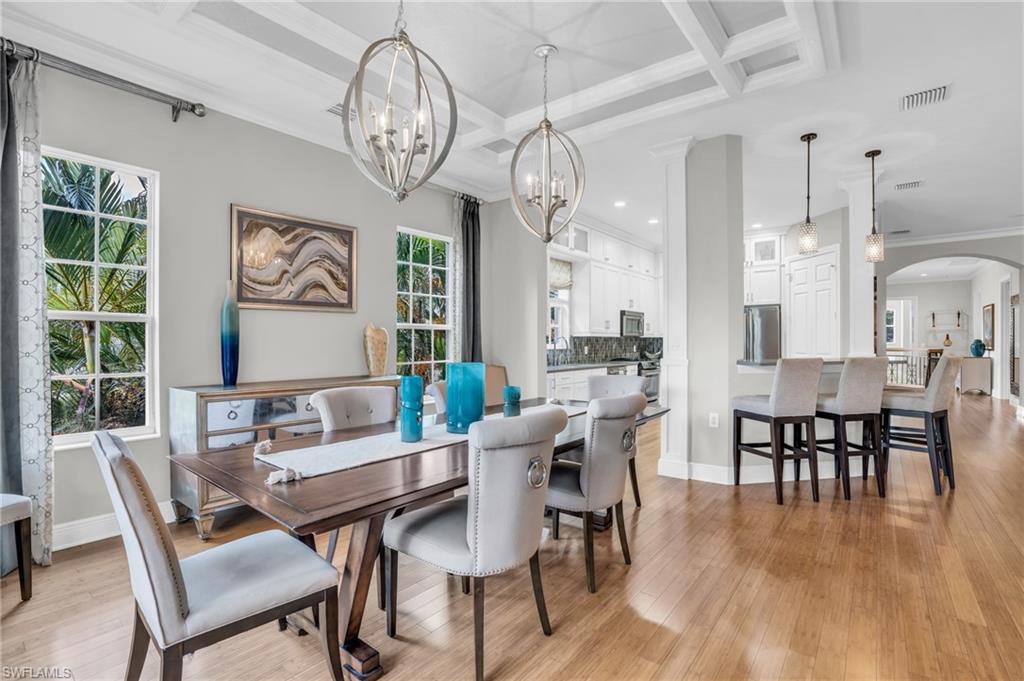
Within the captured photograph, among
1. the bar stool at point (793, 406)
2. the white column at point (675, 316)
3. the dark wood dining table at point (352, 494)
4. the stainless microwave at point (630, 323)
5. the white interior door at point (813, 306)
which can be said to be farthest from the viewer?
the stainless microwave at point (630, 323)

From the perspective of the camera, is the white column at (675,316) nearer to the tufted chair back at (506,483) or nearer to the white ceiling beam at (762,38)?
the white ceiling beam at (762,38)

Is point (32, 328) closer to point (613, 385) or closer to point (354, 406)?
point (354, 406)

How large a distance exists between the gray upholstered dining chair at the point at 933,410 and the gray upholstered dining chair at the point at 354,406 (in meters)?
3.64

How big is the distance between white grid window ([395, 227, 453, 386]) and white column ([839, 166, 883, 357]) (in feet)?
12.8

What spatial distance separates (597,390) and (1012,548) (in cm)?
242

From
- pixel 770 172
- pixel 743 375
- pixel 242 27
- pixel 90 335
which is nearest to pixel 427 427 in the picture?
pixel 90 335

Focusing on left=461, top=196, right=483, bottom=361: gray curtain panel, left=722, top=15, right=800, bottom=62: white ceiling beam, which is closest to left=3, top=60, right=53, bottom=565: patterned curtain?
left=461, top=196, right=483, bottom=361: gray curtain panel

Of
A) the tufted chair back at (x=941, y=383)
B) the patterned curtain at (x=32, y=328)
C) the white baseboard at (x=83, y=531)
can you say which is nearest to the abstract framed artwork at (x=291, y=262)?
the patterned curtain at (x=32, y=328)

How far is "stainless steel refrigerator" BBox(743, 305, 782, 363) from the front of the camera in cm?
701

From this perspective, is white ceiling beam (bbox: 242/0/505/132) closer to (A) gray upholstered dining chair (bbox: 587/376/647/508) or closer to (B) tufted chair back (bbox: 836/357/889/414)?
(A) gray upholstered dining chair (bbox: 587/376/647/508)

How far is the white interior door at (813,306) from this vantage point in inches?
247

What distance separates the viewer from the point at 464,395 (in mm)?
2322

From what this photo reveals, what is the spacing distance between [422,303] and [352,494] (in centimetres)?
361

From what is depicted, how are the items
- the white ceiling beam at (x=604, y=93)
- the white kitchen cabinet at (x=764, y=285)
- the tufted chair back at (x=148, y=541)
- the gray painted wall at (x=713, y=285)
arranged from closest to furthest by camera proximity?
the tufted chair back at (x=148, y=541)
the white ceiling beam at (x=604, y=93)
the gray painted wall at (x=713, y=285)
the white kitchen cabinet at (x=764, y=285)
